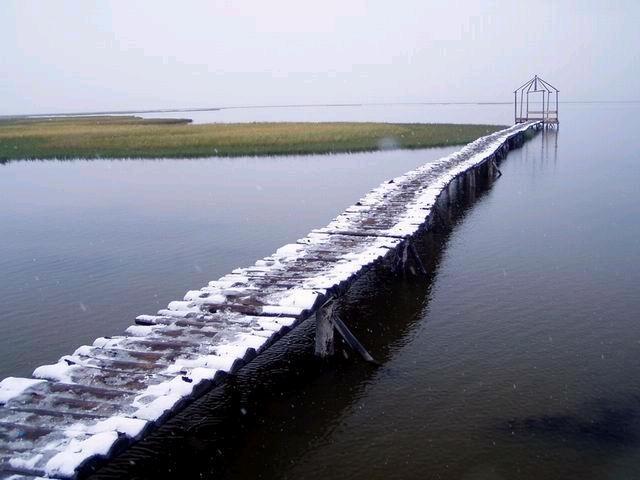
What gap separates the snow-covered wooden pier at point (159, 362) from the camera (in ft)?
15.2

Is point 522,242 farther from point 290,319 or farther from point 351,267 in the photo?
point 290,319

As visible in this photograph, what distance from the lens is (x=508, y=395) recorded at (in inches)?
286

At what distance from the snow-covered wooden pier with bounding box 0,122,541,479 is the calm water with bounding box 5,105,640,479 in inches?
42.1

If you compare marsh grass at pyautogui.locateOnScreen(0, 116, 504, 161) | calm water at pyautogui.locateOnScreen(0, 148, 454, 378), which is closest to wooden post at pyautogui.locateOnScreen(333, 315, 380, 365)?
calm water at pyautogui.locateOnScreen(0, 148, 454, 378)

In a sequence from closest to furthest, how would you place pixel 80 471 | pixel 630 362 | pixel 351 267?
pixel 80 471 → pixel 630 362 → pixel 351 267

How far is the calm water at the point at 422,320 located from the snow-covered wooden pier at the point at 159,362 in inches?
42.1

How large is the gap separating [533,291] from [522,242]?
398 centimetres

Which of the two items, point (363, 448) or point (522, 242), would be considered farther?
point (522, 242)

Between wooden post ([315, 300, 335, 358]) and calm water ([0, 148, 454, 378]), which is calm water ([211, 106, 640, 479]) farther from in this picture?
calm water ([0, 148, 454, 378])

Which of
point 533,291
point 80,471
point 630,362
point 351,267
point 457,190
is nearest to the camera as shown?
point 80,471

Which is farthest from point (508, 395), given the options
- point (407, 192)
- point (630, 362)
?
point (407, 192)

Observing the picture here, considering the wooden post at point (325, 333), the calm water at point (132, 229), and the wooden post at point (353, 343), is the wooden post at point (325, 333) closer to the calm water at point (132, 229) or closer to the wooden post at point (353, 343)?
the wooden post at point (353, 343)

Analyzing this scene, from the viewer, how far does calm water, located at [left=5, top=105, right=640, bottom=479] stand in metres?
6.29

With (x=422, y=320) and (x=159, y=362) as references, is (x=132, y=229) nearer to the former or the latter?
(x=422, y=320)
